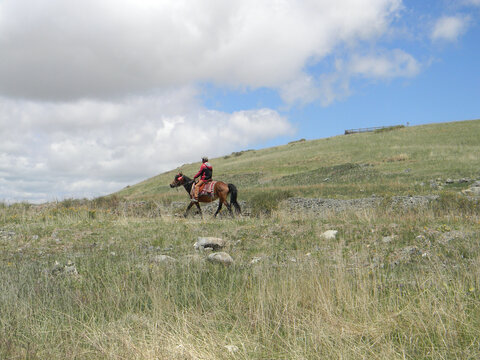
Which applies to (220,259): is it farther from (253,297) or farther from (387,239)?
(387,239)

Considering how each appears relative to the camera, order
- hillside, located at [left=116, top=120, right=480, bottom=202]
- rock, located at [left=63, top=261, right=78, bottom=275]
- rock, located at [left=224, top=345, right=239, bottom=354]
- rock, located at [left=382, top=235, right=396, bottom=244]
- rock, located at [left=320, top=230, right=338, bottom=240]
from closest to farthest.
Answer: rock, located at [left=224, top=345, right=239, bottom=354], rock, located at [left=63, top=261, right=78, bottom=275], rock, located at [left=382, top=235, right=396, bottom=244], rock, located at [left=320, top=230, right=338, bottom=240], hillside, located at [left=116, top=120, right=480, bottom=202]

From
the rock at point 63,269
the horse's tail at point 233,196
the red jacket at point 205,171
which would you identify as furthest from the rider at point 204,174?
the rock at point 63,269

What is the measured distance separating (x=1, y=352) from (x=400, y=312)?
13.7 ft

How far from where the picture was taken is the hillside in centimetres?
2815

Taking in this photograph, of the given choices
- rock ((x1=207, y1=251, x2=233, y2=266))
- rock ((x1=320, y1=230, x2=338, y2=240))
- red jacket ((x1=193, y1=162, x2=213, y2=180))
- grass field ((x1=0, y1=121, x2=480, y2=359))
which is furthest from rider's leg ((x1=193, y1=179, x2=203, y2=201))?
rock ((x1=207, y1=251, x2=233, y2=266))

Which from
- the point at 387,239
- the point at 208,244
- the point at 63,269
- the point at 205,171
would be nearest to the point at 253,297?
the point at 63,269

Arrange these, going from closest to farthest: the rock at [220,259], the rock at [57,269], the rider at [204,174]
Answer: the rock at [57,269]
the rock at [220,259]
the rider at [204,174]

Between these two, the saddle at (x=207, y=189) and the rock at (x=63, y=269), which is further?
the saddle at (x=207, y=189)

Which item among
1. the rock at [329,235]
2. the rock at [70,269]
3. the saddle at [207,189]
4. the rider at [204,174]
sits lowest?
the rock at [329,235]

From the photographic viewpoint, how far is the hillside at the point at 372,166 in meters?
28.1

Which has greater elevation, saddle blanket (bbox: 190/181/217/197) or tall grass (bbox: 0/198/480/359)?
saddle blanket (bbox: 190/181/217/197)

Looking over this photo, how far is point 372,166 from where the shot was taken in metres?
40.0

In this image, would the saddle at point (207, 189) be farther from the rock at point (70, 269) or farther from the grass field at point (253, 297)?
the rock at point (70, 269)

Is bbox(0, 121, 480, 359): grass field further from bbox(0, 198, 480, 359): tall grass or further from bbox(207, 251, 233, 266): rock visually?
bbox(207, 251, 233, 266): rock
